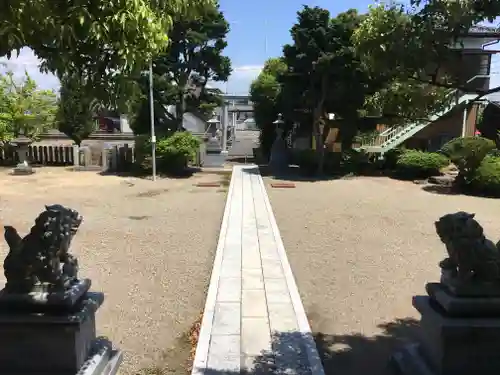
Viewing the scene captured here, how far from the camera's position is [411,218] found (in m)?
10.9

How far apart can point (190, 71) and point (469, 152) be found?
1155 cm

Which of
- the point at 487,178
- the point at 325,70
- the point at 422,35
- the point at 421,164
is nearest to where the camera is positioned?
the point at 422,35

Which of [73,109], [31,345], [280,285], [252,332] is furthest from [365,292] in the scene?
[73,109]

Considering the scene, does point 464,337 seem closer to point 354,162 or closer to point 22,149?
point 354,162

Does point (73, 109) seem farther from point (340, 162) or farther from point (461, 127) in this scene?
point (461, 127)

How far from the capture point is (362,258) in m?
7.58

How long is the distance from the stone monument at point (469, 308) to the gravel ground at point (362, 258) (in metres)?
0.91

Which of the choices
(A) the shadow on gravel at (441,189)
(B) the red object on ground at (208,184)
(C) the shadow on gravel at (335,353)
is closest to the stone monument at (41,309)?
(C) the shadow on gravel at (335,353)

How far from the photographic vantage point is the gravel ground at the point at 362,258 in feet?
15.3

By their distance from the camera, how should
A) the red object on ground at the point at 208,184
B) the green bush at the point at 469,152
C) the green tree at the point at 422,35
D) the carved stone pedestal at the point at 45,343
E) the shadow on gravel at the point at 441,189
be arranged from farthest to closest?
the red object on ground at the point at 208,184 → the shadow on gravel at the point at 441,189 → the green bush at the point at 469,152 → the carved stone pedestal at the point at 45,343 → the green tree at the point at 422,35

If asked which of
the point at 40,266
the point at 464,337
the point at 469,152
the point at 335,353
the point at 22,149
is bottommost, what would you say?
the point at 335,353

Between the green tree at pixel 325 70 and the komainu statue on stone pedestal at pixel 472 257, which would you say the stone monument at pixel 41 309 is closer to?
the komainu statue on stone pedestal at pixel 472 257

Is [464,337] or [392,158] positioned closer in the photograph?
[464,337]

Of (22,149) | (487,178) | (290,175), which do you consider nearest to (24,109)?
(22,149)
